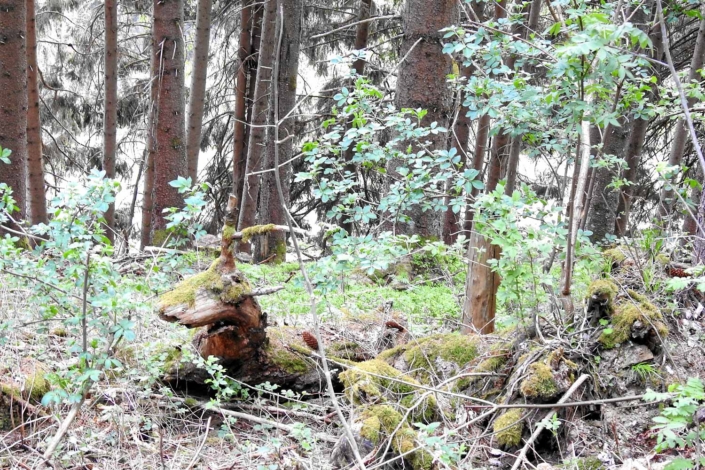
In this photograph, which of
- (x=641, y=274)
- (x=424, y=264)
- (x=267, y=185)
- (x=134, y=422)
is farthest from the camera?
(x=267, y=185)

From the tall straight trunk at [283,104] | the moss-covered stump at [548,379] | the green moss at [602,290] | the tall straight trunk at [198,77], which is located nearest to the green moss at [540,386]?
the moss-covered stump at [548,379]

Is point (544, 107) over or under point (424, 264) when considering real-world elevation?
over

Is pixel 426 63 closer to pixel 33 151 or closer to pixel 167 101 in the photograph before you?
pixel 167 101

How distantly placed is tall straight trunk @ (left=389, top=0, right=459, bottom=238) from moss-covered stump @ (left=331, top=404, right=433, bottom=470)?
12.1ft

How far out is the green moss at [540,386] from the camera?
10.8 feet

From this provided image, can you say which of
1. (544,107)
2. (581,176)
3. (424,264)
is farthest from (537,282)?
(424,264)

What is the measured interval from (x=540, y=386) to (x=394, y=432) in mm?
795

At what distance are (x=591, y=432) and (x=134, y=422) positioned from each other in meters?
2.42

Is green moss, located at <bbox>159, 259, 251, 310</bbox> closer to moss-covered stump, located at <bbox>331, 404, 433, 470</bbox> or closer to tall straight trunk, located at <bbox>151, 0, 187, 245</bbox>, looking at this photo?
moss-covered stump, located at <bbox>331, 404, 433, 470</bbox>

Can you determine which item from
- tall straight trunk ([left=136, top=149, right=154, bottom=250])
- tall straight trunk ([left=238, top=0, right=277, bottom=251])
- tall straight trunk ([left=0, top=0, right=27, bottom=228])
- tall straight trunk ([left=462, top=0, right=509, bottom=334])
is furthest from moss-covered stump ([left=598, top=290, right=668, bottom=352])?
tall straight trunk ([left=136, top=149, right=154, bottom=250])

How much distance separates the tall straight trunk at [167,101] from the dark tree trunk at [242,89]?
76.5 inches

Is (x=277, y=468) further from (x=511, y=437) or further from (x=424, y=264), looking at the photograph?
(x=424, y=264)

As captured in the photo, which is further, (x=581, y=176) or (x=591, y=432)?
(x=581, y=176)

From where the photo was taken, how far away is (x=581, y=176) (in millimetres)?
3705
